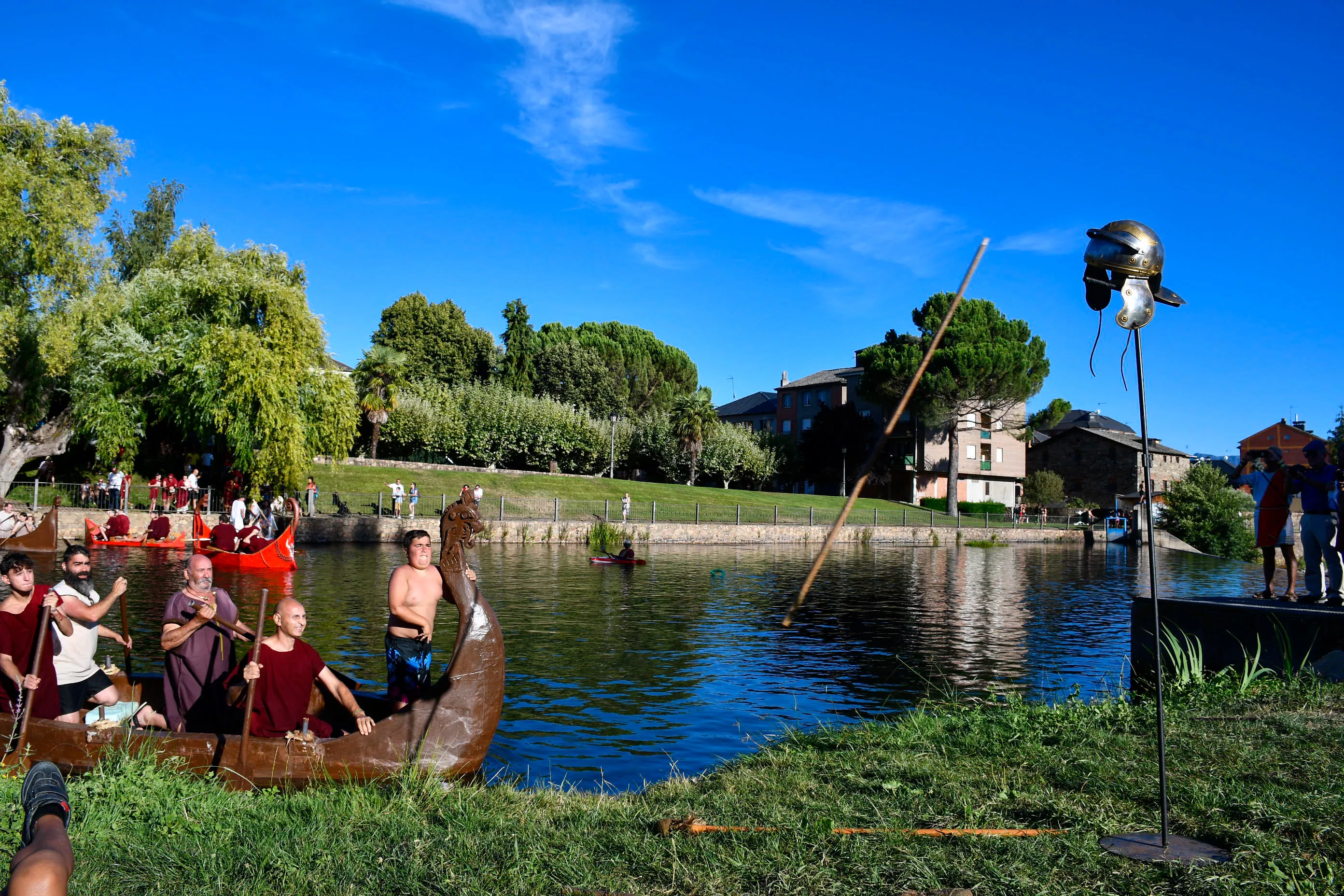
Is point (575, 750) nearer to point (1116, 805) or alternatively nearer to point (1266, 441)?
point (1116, 805)

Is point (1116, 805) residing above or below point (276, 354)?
below

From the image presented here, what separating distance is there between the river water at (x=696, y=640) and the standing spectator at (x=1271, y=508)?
262 cm

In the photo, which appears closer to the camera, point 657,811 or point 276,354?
point 657,811

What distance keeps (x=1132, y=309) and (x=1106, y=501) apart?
265ft

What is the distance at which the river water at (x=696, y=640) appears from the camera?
32.2 feet

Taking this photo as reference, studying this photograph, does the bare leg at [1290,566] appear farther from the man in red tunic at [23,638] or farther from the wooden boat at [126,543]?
the wooden boat at [126,543]

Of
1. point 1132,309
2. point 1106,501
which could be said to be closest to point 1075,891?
point 1132,309

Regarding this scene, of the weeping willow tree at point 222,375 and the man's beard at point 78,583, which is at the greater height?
the weeping willow tree at point 222,375

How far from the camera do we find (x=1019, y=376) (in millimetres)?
66062

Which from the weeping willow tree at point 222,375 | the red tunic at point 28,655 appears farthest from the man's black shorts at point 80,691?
the weeping willow tree at point 222,375

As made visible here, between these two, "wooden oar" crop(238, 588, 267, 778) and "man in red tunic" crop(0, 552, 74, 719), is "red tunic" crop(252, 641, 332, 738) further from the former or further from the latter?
"man in red tunic" crop(0, 552, 74, 719)

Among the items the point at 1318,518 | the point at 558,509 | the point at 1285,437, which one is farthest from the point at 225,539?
the point at 1285,437

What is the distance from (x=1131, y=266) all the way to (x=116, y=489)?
35060 mm

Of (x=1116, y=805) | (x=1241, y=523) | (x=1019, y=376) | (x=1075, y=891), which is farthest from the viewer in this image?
(x=1019, y=376)
